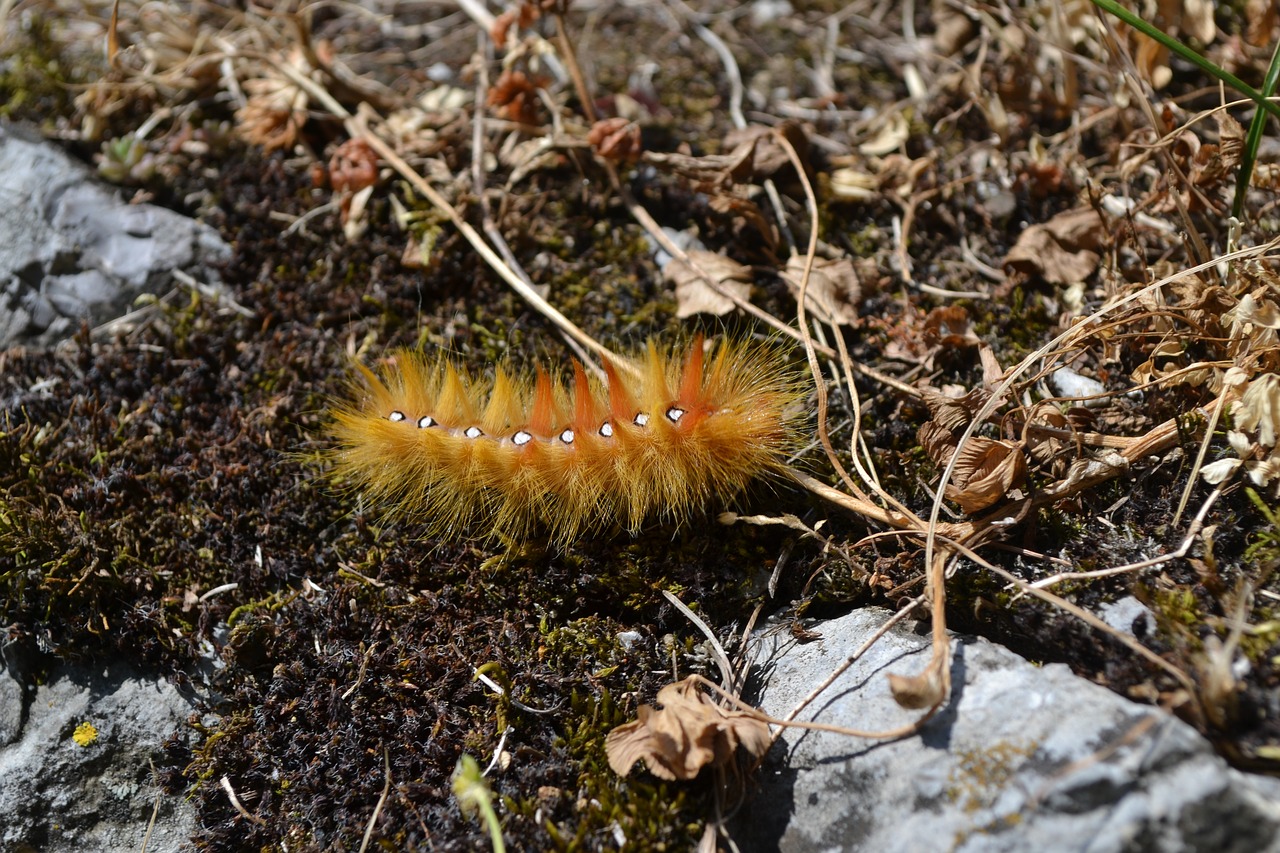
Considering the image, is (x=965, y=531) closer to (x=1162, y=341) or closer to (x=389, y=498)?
(x=1162, y=341)

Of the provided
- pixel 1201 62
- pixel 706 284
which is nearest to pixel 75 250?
pixel 706 284

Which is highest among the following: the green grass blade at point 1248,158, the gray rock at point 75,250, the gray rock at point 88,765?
the green grass blade at point 1248,158

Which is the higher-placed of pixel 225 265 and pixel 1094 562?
pixel 225 265

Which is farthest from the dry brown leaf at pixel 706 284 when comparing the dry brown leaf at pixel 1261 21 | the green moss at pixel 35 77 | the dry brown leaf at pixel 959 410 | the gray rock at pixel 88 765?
the green moss at pixel 35 77

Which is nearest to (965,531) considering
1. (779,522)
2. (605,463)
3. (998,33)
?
(779,522)

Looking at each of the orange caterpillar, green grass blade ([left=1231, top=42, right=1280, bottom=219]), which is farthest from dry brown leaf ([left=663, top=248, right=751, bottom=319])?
green grass blade ([left=1231, top=42, right=1280, bottom=219])

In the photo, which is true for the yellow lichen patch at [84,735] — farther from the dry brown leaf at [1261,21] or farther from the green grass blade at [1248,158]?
the dry brown leaf at [1261,21]
